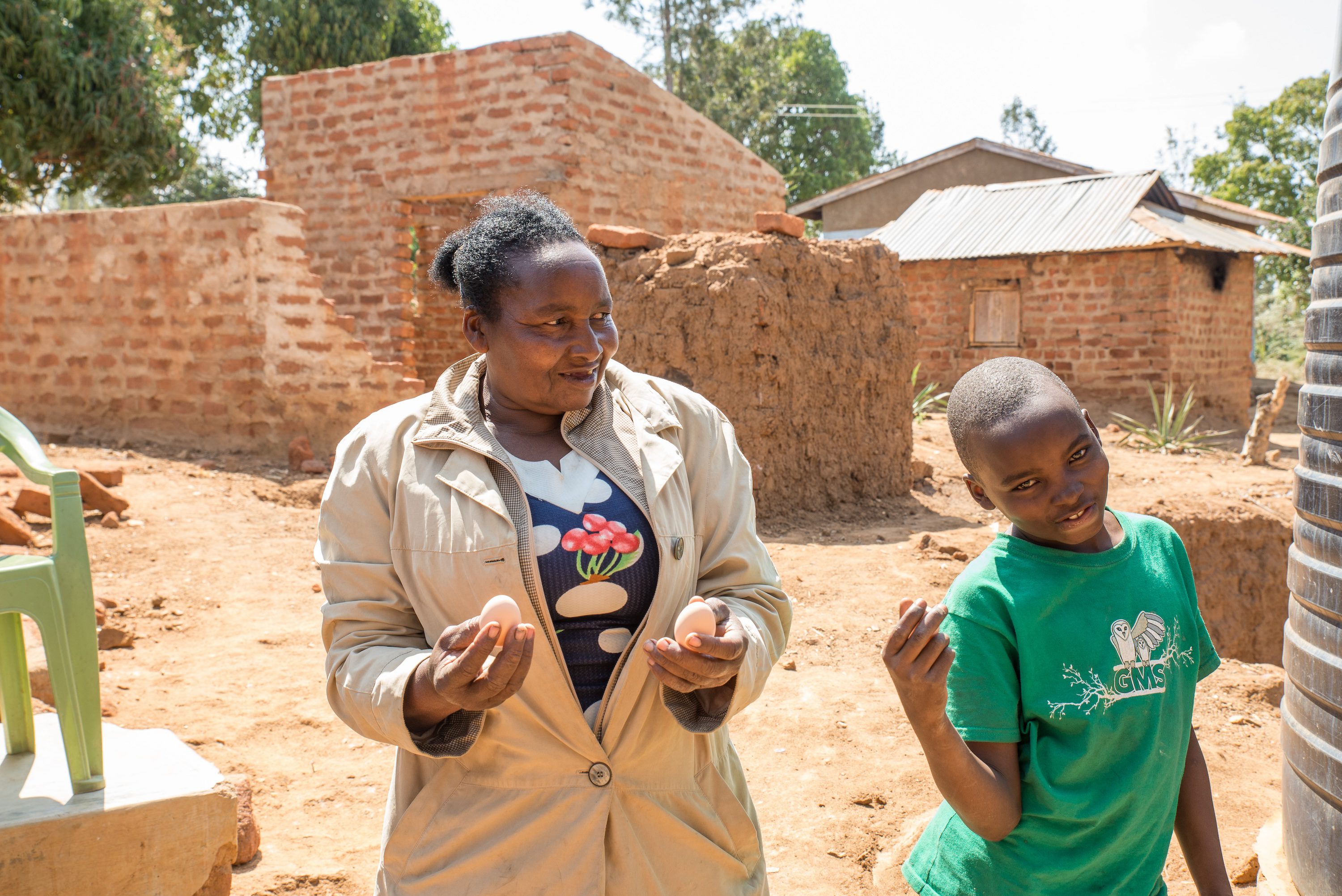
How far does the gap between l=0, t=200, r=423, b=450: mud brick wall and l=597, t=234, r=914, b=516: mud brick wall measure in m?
2.55

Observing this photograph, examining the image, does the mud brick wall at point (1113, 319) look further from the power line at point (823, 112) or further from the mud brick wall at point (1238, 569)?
the power line at point (823, 112)

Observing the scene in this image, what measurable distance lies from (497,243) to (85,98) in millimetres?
14221

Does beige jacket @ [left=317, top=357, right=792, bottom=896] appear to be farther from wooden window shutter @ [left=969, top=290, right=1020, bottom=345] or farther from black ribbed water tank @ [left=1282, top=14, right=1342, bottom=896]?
wooden window shutter @ [left=969, top=290, right=1020, bottom=345]

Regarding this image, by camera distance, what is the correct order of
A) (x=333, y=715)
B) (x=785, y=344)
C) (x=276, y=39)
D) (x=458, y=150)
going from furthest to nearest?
(x=276, y=39) < (x=458, y=150) < (x=785, y=344) < (x=333, y=715)

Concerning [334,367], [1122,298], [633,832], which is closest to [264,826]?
[633,832]

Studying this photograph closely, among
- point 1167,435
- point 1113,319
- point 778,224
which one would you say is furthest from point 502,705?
point 1113,319

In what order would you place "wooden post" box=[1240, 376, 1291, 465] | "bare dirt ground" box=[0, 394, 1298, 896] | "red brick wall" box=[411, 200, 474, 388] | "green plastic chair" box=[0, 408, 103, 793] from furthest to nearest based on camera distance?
1. "red brick wall" box=[411, 200, 474, 388]
2. "wooden post" box=[1240, 376, 1291, 465]
3. "bare dirt ground" box=[0, 394, 1298, 896]
4. "green plastic chair" box=[0, 408, 103, 793]

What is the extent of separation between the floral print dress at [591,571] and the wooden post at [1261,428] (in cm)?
1028

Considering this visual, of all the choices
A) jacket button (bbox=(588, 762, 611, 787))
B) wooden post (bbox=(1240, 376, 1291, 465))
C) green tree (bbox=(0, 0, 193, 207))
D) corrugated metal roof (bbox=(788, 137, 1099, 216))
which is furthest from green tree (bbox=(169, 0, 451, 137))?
jacket button (bbox=(588, 762, 611, 787))

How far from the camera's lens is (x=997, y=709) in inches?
60.4

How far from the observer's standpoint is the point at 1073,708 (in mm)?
1554

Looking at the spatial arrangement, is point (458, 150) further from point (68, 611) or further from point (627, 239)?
point (68, 611)

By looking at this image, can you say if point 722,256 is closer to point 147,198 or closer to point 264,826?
point 264,826

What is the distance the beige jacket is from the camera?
1.57 metres
